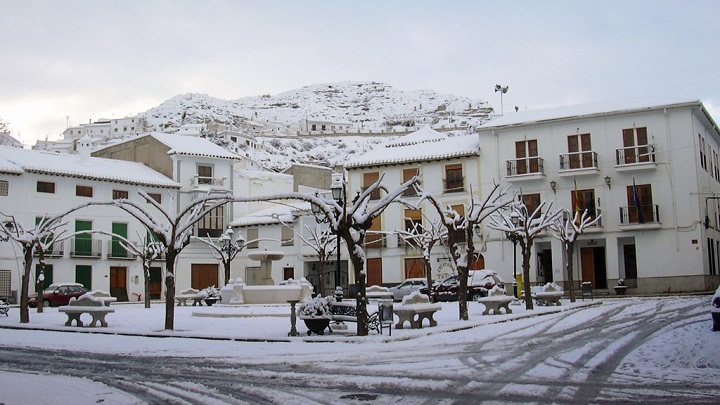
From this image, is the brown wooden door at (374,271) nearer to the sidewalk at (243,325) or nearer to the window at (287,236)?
the window at (287,236)

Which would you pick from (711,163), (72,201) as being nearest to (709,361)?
(711,163)

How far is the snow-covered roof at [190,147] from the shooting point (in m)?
50.9

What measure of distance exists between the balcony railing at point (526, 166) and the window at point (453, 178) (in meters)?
3.23

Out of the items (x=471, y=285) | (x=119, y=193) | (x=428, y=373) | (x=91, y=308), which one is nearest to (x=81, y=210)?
(x=119, y=193)

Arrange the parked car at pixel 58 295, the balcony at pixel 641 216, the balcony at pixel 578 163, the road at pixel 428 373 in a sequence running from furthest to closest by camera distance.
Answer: the balcony at pixel 578 163 → the balcony at pixel 641 216 → the parked car at pixel 58 295 → the road at pixel 428 373

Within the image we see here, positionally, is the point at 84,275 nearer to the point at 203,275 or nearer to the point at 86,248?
the point at 86,248

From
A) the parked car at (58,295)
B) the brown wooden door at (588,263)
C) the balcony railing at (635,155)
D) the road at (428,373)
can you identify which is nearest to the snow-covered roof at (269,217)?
the parked car at (58,295)

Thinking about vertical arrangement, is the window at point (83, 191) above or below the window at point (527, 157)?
below

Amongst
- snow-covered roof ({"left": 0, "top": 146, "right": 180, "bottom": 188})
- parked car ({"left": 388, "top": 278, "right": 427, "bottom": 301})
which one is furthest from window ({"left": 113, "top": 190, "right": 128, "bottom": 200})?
parked car ({"left": 388, "top": 278, "right": 427, "bottom": 301})

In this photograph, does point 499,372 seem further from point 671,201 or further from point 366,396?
point 671,201

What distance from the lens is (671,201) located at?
38.5 metres

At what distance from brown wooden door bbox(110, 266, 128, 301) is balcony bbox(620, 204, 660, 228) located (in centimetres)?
3081

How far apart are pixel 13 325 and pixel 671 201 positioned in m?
31.9

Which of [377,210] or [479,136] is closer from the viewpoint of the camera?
[377,210]
